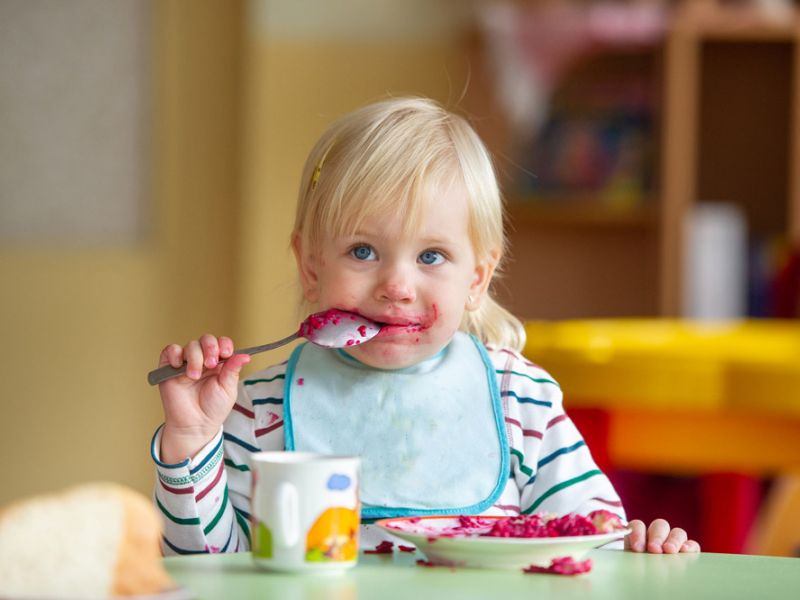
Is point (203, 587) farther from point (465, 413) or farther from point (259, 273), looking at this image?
point (259, 273)

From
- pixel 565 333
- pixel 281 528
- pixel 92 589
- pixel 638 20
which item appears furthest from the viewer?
pixel 638 20

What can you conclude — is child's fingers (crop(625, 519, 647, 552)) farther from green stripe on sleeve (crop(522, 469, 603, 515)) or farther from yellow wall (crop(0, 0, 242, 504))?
yellow wall (crop(0, 0, 242, 504))

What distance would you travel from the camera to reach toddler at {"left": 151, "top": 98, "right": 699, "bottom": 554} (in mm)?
1111

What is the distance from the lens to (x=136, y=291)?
412 centimetres

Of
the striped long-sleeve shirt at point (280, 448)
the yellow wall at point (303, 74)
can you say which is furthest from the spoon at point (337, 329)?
the yellow wall at point (303, 74)

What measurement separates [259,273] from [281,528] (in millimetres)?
3140

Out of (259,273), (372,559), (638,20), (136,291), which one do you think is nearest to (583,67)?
(638,20)

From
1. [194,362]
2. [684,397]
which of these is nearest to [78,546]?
[194,362]

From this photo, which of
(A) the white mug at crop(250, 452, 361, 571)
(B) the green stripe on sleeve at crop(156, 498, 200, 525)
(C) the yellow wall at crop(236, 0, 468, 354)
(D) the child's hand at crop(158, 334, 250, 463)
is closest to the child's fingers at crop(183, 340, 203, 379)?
(D) the child's hand at crop(158, 334, 250, 463)

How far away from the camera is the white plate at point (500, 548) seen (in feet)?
2.74

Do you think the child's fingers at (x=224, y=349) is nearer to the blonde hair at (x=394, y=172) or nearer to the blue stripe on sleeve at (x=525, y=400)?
the blonde hair at (x=394, y=172)

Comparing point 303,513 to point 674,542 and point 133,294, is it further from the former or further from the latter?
point 133,294

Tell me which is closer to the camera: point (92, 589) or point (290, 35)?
point (92, 589)

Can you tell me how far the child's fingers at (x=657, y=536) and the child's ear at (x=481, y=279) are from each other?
0.33 meters
